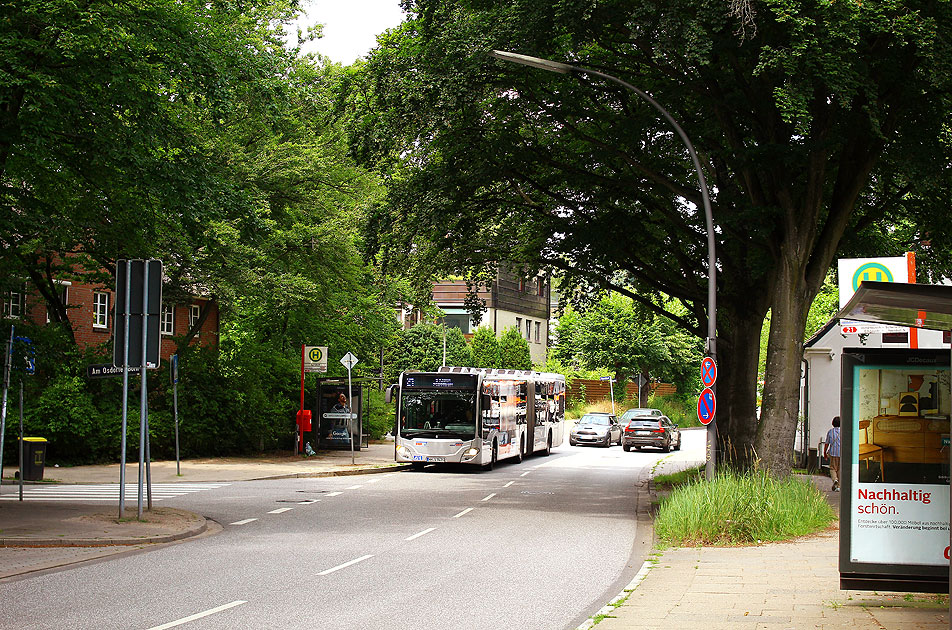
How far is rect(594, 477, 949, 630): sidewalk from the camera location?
8.39 metres

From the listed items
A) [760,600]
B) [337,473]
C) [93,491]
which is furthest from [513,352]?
[760,600]

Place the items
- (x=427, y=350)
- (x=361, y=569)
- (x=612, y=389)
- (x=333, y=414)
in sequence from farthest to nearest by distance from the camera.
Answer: (x=612, y=389) < (x=427, y=350) < (x=333, y=414) < (x=361, y=569)

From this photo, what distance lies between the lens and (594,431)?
1921 inches

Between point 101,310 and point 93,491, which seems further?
point 101,310

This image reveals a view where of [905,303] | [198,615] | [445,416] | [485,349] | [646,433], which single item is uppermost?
[485,349]

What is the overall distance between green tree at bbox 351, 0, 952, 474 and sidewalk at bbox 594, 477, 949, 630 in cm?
626

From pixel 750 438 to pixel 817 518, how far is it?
8.35 metres

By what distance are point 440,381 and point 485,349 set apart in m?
37.8

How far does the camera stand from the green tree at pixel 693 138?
1559 cm

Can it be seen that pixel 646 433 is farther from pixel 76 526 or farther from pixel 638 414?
pixel 76 526

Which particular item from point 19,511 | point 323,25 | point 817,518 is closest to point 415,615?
point 817,518

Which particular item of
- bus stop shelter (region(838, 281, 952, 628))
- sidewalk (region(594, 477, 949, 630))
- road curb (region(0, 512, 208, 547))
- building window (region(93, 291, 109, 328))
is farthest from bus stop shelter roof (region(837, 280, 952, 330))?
building window (region(93, 291, 109, 328))

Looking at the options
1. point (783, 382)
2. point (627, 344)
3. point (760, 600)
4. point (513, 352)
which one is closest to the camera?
point (760, 600)

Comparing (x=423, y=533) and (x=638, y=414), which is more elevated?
(x=638, y=414)
